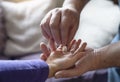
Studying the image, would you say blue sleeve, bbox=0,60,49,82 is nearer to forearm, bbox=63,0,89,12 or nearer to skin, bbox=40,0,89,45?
skin, bbox=40,0,89,45

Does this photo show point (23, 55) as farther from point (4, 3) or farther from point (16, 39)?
point (4, 3)

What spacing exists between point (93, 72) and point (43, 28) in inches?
11.4

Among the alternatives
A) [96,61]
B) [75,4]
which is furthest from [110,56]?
[75,4]

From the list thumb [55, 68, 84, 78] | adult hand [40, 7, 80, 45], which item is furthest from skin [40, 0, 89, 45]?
thumb [55, 68, 84, 78]

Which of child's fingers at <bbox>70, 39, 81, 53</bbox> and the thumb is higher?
child's fingers at <bbox>70, 39, 81, 53</bbox>

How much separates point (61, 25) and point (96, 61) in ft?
0.59

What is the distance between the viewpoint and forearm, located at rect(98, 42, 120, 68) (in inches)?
36.4

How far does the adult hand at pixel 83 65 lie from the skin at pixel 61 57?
0.8 inches

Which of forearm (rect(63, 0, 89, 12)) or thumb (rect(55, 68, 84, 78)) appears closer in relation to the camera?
thumb (rect(55, 68, 84, 78))

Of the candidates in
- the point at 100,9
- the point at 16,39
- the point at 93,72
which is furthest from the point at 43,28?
the point at 16,39

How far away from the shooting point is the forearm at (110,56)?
0.93m

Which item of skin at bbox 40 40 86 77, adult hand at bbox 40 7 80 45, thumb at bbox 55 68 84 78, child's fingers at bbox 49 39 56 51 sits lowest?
thumb at bbox 55 68 84 78

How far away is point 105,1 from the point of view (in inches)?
59.9

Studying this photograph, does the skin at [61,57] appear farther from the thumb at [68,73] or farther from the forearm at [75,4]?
the forearm at [75,4]
